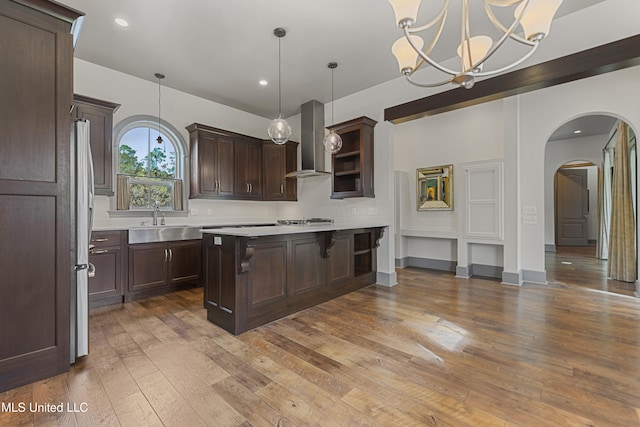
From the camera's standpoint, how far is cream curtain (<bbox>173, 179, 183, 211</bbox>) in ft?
15.0

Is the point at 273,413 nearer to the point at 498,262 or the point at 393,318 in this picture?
the point at 393,318

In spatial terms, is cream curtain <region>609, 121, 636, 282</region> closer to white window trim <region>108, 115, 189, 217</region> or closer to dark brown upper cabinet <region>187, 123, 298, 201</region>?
dark brown upper cabinet <region>187, 123, 298, 201</region>

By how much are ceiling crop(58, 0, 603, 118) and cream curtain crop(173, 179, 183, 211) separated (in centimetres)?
156

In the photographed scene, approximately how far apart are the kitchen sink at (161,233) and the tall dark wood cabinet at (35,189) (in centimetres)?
167

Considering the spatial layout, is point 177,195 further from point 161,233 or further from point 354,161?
point 354,161

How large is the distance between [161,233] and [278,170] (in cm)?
247

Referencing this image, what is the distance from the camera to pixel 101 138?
353 cm

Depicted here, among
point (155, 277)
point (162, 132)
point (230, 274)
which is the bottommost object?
point (155, 277)

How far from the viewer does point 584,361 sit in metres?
2.03

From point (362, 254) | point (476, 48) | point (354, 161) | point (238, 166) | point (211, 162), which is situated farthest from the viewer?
point (238, 166)

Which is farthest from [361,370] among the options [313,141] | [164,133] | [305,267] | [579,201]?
[579,201]

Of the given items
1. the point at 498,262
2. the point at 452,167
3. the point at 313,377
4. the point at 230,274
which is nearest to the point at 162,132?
the point at 230,274

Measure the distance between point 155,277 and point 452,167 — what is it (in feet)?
17.3

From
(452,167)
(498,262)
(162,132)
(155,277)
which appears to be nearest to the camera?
(155,277)
